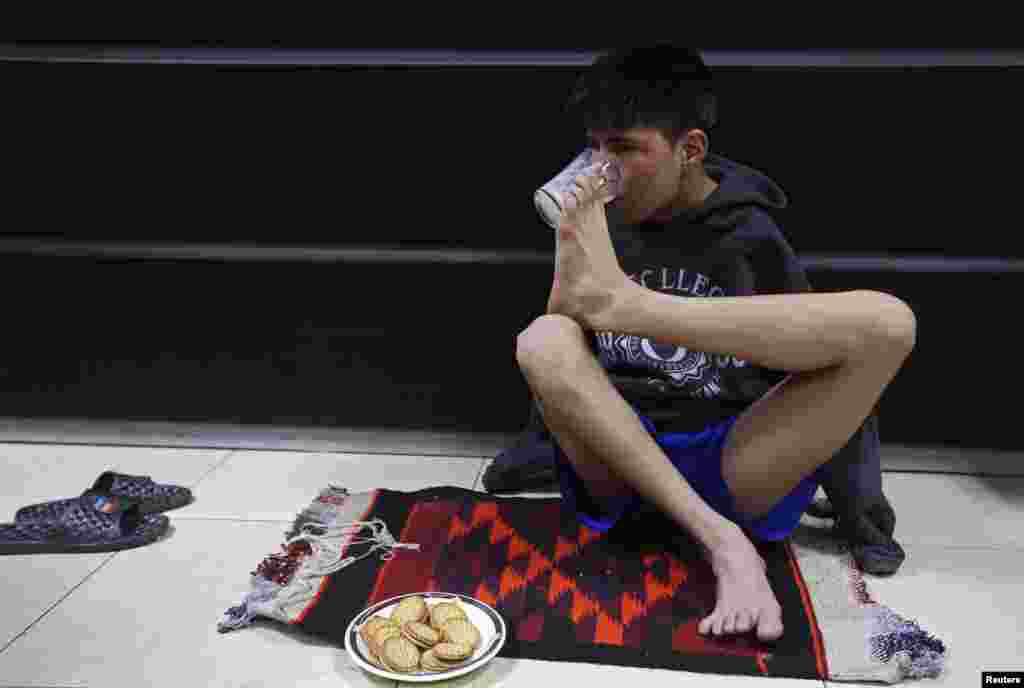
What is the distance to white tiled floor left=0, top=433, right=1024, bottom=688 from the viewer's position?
1.29 meters

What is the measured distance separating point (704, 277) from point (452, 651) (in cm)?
71

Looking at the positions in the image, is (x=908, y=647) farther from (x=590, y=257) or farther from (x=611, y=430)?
(x=590, y=257)

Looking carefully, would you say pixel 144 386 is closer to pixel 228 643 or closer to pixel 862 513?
pixel 228 643

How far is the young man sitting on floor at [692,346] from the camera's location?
133 centimetres

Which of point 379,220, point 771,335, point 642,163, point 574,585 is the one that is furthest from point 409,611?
point 379,220

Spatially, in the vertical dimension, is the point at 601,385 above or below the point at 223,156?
below

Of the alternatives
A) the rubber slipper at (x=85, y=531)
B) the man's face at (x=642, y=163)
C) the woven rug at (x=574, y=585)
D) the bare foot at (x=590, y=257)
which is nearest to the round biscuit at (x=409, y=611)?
the woven rug at (x=574, y=585)

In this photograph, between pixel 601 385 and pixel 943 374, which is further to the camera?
pixel 943 374

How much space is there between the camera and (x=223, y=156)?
6.96 feet

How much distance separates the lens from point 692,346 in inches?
52.9

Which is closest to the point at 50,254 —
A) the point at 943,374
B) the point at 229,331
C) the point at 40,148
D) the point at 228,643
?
the point at 40,148

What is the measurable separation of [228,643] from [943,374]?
5.03ft

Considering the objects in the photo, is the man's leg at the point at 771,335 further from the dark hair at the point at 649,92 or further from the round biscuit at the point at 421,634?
the round biscuit at the point at 421,634

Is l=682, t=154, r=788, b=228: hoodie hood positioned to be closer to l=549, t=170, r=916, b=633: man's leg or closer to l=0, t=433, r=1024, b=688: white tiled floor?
l=549, t=170, r=916, b=633: man's leg
